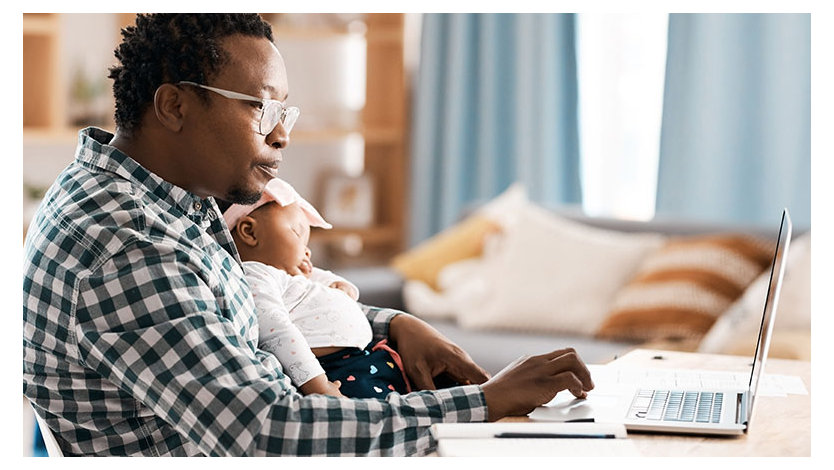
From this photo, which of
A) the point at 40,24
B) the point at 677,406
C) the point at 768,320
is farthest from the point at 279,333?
the point at 40,24

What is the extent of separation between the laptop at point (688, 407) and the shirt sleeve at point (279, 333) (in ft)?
0.93

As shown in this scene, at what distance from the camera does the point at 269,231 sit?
1438 millimetres

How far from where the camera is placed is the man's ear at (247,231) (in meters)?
1.43

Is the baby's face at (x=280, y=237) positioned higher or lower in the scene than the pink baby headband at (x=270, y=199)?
lower

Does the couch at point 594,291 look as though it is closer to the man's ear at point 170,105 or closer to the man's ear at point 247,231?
the man's ear at point 247,231

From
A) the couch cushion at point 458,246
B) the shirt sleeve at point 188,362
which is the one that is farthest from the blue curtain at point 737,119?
the shirt sleeve at point 188,362

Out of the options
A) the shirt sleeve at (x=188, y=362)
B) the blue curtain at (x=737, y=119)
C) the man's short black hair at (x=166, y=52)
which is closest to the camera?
the shirt sleeve at (x=188, y=362)

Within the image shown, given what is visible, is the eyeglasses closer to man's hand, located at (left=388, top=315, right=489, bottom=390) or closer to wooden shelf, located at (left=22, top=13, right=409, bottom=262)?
man's hand, located at (left=388, top=315, right=489, bottom=390)

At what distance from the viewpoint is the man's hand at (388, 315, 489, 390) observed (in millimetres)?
1463

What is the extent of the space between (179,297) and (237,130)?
0.76 ft

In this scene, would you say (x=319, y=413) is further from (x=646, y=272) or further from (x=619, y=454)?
(x=646, y=272)

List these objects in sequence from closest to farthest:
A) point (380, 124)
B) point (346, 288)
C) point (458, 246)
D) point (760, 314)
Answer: point (346, 288) < point (760, 314) < point (458, 246) < point (380, 124)

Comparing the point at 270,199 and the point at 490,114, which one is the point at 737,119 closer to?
the point at 490,114

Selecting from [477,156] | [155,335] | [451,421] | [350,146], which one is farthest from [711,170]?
[155,335]
